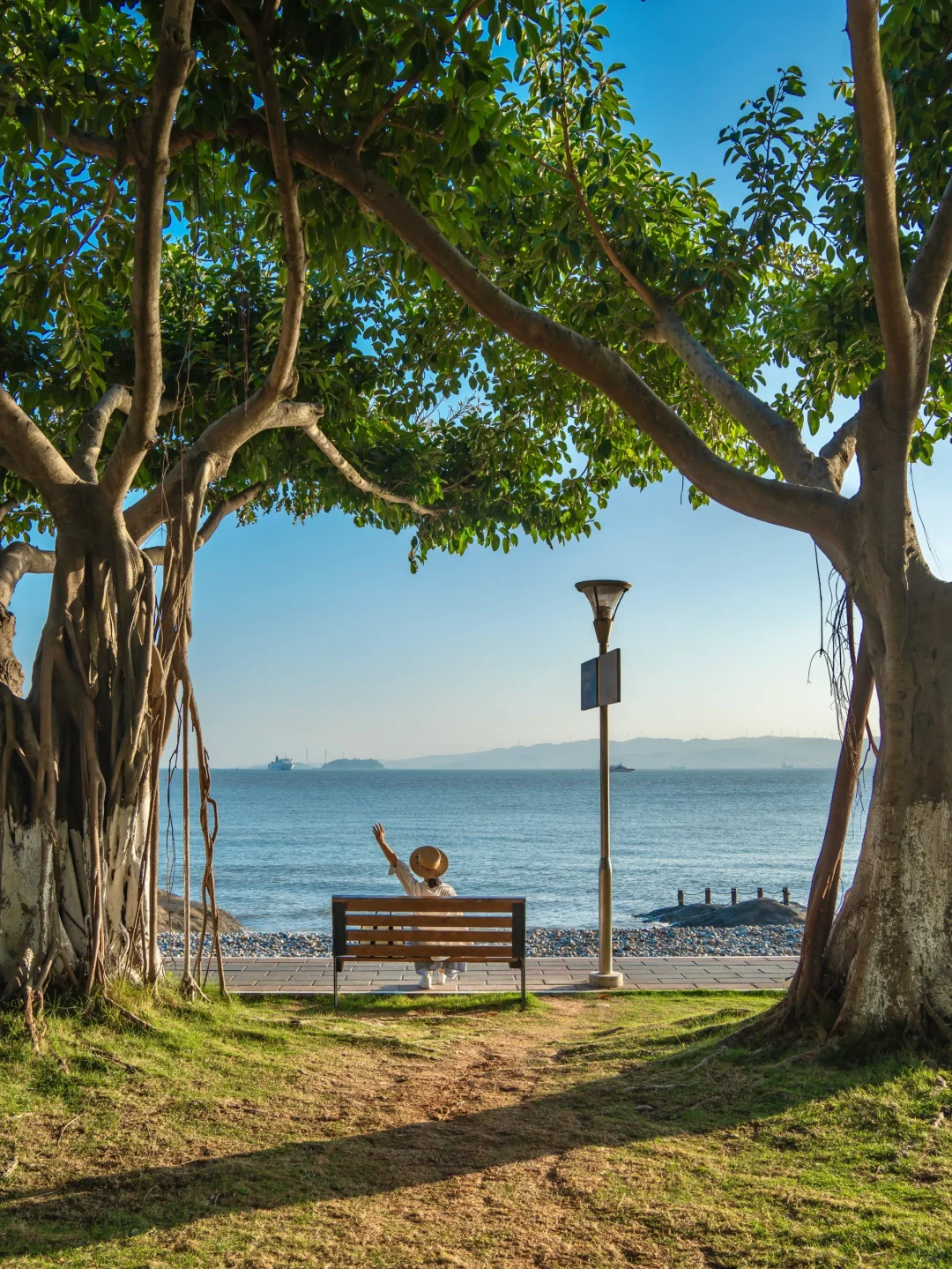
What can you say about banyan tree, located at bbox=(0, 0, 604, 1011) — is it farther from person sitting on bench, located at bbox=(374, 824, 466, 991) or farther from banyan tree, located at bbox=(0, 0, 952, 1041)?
person sitting on bench, located at bbox=(374, 824, 466, 991)

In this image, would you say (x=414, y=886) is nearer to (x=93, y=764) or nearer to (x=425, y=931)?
(x=425, y=931)

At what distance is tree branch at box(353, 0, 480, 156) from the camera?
4.61m

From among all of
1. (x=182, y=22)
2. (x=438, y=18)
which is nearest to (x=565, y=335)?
(x=438, y=18)

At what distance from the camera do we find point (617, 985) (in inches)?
323

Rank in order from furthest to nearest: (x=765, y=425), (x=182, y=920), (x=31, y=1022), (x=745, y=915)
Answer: (x=745, y=915)
(x=182, y=920)
(x=765, y=425)
(x=31, y=1022)

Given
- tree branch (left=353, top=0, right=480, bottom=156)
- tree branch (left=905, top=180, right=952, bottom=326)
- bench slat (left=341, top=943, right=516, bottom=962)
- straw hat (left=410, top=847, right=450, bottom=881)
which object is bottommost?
bench slat (left=341, top=943, right=516, bottom=962)

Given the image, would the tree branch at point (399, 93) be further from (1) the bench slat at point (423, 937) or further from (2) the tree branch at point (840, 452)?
(1) the bench slat at point (423, 937)

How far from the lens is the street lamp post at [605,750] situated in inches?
327

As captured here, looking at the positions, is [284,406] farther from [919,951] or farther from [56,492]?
[919,951]

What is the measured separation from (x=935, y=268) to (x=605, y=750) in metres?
4.70

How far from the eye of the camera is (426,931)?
23.9 ft

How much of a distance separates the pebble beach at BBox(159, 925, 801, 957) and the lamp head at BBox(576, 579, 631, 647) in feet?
13.1

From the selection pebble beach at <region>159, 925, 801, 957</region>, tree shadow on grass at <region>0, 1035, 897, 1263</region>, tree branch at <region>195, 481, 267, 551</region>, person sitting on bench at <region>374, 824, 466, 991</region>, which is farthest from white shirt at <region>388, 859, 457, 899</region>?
pebble beach at <region>159, 925, 801, 957</region>

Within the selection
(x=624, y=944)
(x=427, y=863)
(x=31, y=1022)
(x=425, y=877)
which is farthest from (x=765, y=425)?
(x=624, y=944)
